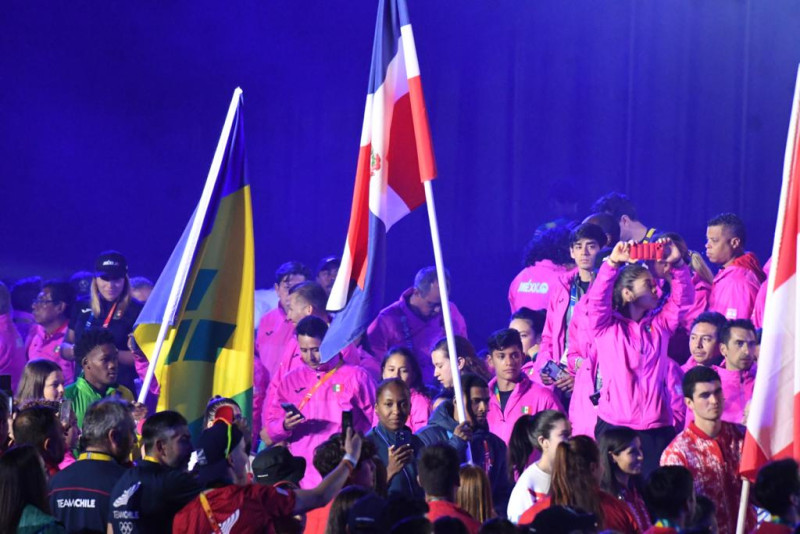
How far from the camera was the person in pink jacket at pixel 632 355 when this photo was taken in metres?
7.91

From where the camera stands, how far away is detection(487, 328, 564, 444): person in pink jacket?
7949 millimetres

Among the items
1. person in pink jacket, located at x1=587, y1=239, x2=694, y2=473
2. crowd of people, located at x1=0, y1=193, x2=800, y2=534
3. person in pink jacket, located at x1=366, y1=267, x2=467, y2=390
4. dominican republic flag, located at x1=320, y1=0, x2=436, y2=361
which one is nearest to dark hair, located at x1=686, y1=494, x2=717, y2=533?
crowd of people, located at x1=0, y1=193, x2=800, y2=534

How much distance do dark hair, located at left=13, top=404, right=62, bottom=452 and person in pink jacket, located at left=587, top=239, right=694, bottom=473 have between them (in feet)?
12.5

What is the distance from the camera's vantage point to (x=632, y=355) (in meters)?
7.98

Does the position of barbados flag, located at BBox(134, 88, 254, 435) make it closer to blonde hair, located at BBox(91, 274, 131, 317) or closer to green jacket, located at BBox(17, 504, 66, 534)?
green jacket, located at BBox(17, 504, 66, 534)

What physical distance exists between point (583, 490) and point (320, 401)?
3.76 meters

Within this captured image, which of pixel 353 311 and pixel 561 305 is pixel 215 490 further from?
pixel 561 305

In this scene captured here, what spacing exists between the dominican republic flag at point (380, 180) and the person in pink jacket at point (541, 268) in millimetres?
3720

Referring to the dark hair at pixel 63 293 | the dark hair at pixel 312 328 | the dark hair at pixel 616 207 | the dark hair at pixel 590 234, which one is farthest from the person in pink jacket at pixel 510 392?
the dark hair at pixel 63 293

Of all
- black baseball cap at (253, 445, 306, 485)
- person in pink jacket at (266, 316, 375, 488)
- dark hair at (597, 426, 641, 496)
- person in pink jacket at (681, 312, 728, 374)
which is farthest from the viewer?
person in pink jacket at (266, 316, 375, 488)

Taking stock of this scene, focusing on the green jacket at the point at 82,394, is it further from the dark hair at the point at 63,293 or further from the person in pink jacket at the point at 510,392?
the dark hair at the point at 63,293

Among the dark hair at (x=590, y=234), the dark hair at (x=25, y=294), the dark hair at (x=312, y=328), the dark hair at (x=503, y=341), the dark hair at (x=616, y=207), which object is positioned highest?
the dark hair at (x=616, y=207)

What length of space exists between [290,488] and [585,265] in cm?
522

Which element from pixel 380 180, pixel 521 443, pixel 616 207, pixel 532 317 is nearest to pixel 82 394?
pixel 380 180
